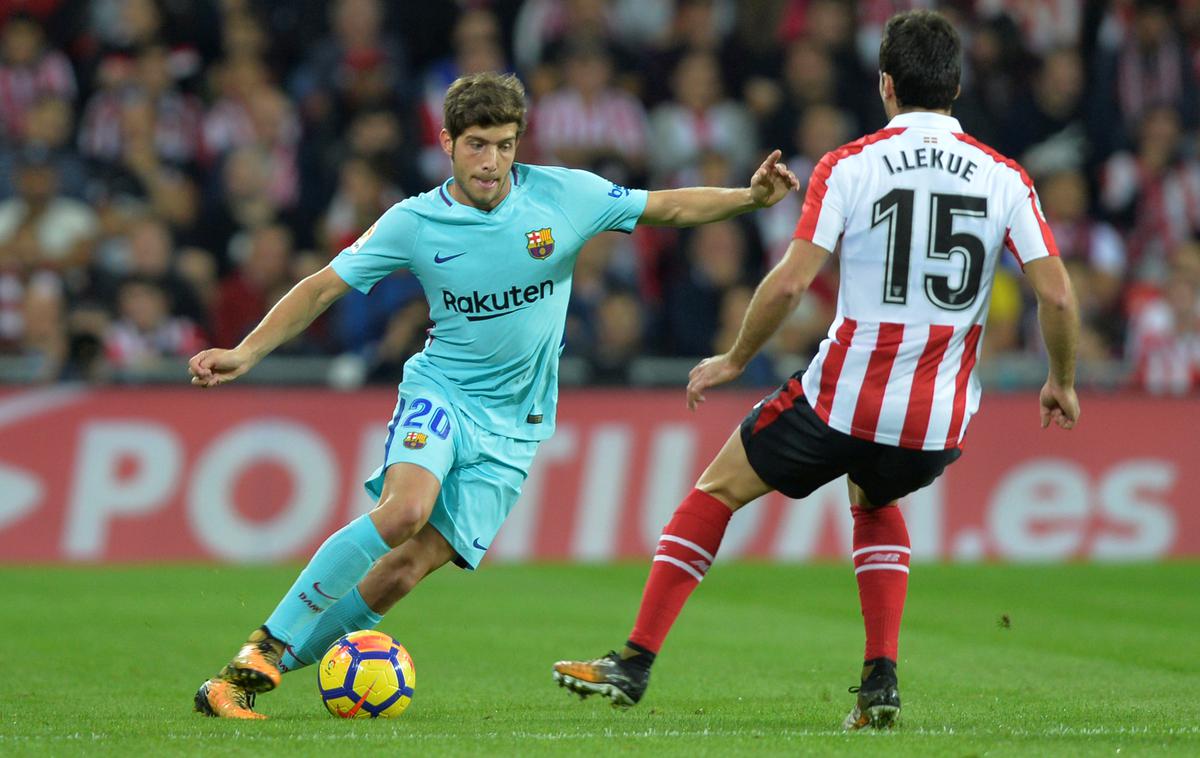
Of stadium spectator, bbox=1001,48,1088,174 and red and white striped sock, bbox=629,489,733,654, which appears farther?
stadium spectator, bbox=1001,48,1088,174

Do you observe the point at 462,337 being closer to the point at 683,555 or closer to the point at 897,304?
the point at 683,555

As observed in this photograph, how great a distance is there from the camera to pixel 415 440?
6031 mm

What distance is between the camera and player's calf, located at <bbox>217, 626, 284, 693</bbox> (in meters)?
5.76

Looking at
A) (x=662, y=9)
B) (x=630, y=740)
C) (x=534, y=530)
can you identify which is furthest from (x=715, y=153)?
(x=630, y=740)

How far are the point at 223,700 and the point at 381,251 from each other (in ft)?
5.29

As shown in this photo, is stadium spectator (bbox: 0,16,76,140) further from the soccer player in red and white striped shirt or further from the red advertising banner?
the soccer player in red and white striped shirt

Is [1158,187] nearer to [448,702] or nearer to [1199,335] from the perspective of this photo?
[1199,335]

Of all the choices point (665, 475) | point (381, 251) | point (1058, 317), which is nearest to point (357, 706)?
point (381, 251)

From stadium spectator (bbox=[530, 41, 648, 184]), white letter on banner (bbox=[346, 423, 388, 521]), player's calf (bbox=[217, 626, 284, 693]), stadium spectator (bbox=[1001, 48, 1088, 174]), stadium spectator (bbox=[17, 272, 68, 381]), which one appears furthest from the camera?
stadium spectator (bbox=[1001, 48, 1088, 174])

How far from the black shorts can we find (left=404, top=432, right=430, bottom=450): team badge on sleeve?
1.10 m

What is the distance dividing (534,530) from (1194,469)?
4.98m

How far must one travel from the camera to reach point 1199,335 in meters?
14.3

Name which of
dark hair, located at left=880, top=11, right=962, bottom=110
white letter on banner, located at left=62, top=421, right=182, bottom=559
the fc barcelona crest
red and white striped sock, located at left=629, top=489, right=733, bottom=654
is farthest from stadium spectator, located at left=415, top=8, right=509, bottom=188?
dark hair, located at left=880, top=11, right=962, bottom=110

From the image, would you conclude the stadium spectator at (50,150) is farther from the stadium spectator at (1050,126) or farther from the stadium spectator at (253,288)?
the stadium spectator at (1050,126)
